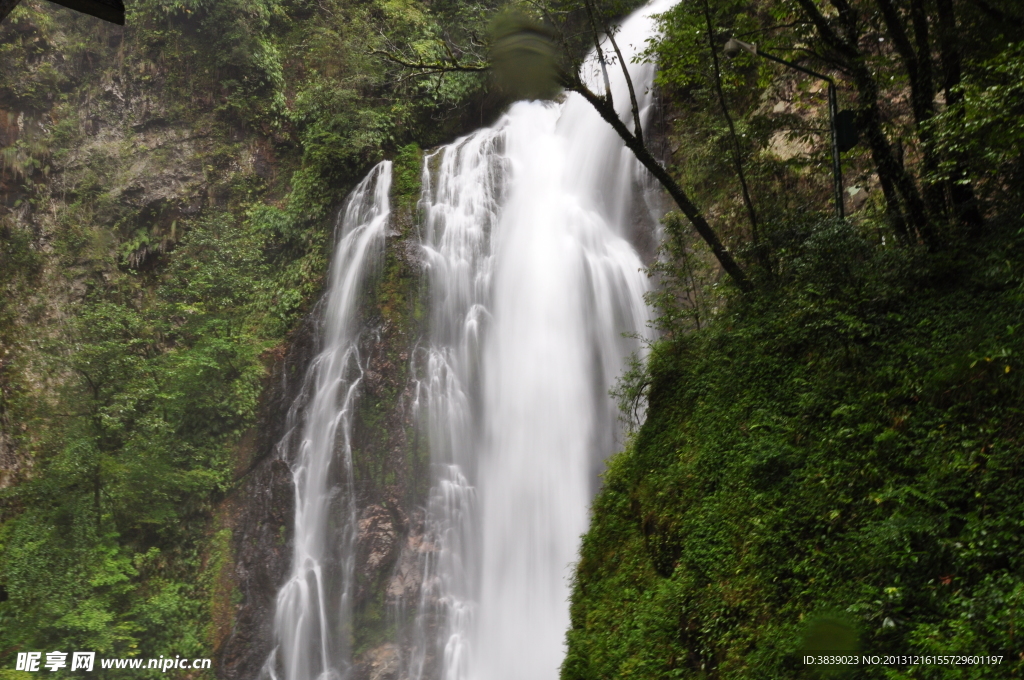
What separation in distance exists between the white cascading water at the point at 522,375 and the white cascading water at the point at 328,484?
184 cm

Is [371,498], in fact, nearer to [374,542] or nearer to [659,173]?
[374,542]

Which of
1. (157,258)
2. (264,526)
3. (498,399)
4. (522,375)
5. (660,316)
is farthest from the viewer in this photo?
(157,258)

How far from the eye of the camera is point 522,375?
548 inches

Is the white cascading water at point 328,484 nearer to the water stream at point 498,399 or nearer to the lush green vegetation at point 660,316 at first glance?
the water stream at point 498,399

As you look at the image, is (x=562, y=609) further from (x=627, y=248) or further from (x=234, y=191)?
(x=234, y=191)

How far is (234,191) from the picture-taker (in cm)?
1978

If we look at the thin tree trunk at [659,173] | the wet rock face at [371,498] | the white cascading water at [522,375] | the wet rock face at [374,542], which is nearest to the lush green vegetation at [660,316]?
the wet rock face at [371,498]

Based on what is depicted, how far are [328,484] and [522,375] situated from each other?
17.2 feet

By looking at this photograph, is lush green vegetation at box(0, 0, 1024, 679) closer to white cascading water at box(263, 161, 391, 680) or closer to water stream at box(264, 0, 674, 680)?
white cascading water at box(263, 161, 391, 680)

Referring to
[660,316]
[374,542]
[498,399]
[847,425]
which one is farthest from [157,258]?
[847,425]

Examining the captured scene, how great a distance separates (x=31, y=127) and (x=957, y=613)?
24573 millimetres

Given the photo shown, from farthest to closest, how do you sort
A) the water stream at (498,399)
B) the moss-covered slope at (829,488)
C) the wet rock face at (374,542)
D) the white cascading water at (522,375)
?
the wet rock face at (374,542) → the water stream at (498,399) → the white cascading water at (522,375) → the moss-covered slope at (829,488)

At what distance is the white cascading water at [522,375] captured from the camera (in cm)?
1243

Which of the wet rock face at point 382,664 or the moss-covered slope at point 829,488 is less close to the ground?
the moss-covered slope at point 829,488
